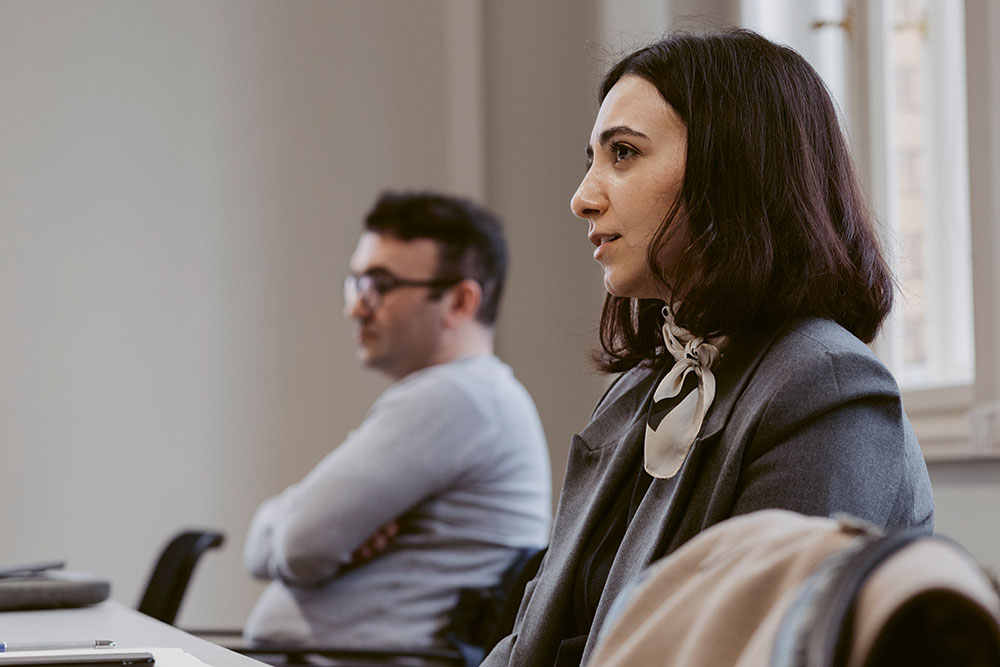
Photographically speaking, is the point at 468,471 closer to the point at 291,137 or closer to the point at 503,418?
the point at 503,418

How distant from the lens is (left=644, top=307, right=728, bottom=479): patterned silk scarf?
147 cm

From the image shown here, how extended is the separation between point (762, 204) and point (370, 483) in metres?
1.44

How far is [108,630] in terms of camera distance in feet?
5.78

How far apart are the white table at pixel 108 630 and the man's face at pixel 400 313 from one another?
120 centimetres

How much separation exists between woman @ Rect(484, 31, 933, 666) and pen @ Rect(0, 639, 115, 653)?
19.8 inches

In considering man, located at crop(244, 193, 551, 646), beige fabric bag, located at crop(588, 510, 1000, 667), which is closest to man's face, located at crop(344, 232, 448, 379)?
man, located at crop(244, 193, 551, 646)

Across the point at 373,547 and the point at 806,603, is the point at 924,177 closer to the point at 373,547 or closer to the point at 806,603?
the point at 373,547

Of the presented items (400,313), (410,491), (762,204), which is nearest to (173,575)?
(410,491)

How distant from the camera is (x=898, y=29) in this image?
3.12m

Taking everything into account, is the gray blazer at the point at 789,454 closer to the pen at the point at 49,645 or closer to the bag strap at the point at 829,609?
the pen at the point at 49,645

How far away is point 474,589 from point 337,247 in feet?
7.46

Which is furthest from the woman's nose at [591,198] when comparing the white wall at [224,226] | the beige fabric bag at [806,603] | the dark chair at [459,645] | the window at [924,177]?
the white wall at [224,226]

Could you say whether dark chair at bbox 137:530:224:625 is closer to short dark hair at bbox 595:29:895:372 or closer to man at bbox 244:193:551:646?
man at bbox 244:193:551:646

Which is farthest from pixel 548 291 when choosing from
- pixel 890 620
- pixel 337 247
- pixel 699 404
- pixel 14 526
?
pixel 890 620
